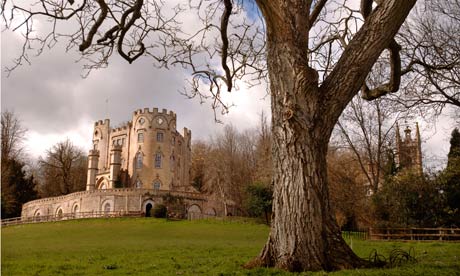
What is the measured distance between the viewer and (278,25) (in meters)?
7.80

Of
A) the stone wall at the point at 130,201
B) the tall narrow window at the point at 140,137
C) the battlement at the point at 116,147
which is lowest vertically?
the stone wall at the point at 130,201

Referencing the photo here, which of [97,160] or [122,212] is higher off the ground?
[97,160]

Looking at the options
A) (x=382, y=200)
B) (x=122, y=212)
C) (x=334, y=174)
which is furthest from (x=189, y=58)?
(x=122, y=212)

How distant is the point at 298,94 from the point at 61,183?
65.8 metres

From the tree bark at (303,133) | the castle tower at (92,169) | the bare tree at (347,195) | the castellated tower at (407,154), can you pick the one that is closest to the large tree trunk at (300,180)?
the tree bark at (303,133)

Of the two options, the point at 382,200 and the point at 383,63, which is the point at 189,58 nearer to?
the point at 383,63

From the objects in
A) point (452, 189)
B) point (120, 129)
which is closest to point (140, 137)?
point (120, 129)

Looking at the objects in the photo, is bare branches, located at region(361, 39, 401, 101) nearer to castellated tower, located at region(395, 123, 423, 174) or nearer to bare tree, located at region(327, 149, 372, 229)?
castellated tower, located at region(395, 123, 423, 174)

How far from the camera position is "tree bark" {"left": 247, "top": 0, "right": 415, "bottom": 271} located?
7.20 m

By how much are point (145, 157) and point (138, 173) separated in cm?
243

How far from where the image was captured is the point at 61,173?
66812 mm

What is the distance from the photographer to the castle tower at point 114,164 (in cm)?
6191

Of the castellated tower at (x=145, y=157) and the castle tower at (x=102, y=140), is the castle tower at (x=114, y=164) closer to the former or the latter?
the castellated tower at (x=145, y=157)

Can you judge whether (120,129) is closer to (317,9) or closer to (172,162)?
(172,162)
